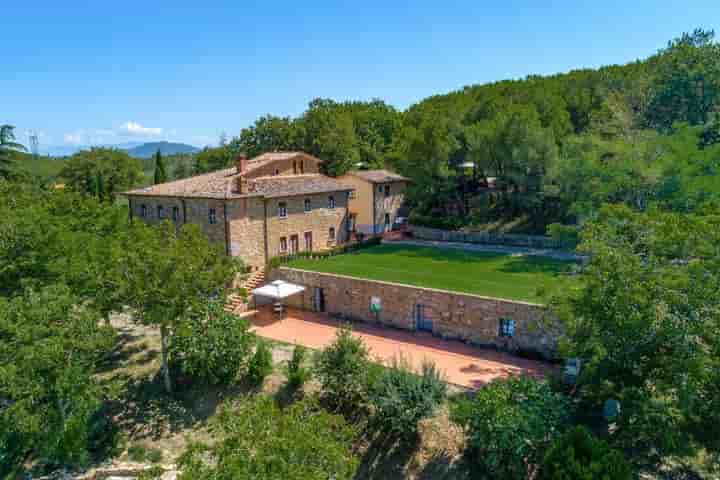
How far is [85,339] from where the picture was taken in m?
15.4

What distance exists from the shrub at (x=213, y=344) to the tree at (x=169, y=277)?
1.34 feet

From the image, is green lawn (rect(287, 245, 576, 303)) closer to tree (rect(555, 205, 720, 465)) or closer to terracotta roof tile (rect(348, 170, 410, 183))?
tree (rect(555, 205, 720, 465))

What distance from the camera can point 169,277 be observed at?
1772 centimetres

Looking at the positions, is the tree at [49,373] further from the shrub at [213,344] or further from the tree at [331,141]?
the tree at [331,141]

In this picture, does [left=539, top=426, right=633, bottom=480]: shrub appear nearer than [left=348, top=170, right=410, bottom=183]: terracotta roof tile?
Yes

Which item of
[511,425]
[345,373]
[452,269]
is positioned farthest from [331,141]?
[511,425]

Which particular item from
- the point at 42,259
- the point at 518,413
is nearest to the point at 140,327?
the point at 42,259

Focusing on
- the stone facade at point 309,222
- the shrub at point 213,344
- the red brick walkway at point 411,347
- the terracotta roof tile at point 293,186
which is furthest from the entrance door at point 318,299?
the terracotta roof tile at point 293,186

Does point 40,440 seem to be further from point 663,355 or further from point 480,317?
point 663,355

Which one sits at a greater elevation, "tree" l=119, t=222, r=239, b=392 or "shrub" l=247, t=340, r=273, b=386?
"tree" l=119, t=222, r=239, b=392

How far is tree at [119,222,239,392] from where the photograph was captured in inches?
690

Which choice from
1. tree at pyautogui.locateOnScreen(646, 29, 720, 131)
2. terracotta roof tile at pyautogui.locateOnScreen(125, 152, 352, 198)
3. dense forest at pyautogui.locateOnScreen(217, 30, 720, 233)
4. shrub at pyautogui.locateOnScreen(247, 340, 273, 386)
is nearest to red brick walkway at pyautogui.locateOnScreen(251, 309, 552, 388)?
shrub at pyautogui.locateOnScreen(247, 340, 273, 386)

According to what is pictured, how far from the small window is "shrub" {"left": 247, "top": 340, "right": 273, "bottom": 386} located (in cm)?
923

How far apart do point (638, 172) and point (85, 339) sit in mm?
24277
